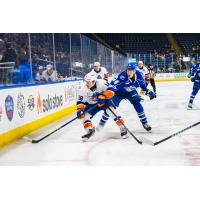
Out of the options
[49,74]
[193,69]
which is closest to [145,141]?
[49,74]

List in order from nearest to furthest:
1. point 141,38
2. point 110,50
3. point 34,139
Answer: point 34,139
point 141,38
point 110,50

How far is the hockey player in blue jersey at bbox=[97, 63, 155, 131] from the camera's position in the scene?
502cm

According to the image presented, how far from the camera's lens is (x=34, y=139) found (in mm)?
4918

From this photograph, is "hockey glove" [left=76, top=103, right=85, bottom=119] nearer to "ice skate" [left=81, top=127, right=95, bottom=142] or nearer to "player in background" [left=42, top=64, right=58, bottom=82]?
"ice skate" [left=81, top=127, right=95, bottom=142]

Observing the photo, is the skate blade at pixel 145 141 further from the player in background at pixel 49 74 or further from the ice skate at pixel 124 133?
the player in background at pixel 49 74

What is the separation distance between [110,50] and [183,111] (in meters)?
2.08

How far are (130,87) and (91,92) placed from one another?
69 centimetres

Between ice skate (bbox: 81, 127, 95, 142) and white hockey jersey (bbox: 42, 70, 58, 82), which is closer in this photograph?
ice skate (bbox: 81, 127, 95, 142)

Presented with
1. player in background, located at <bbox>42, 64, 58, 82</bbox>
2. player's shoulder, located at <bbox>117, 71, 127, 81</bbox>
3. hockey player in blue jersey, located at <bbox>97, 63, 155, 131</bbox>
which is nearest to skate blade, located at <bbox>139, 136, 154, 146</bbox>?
hockey player in blue jersey, located at <bbox>97, 63, 155, 131</bbox>

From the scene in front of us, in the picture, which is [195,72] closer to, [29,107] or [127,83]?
[127,83]

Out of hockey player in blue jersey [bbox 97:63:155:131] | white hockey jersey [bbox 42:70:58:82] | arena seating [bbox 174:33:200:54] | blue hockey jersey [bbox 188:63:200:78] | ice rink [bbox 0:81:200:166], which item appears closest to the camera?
ice rink [bbox 0:81:200:166]
